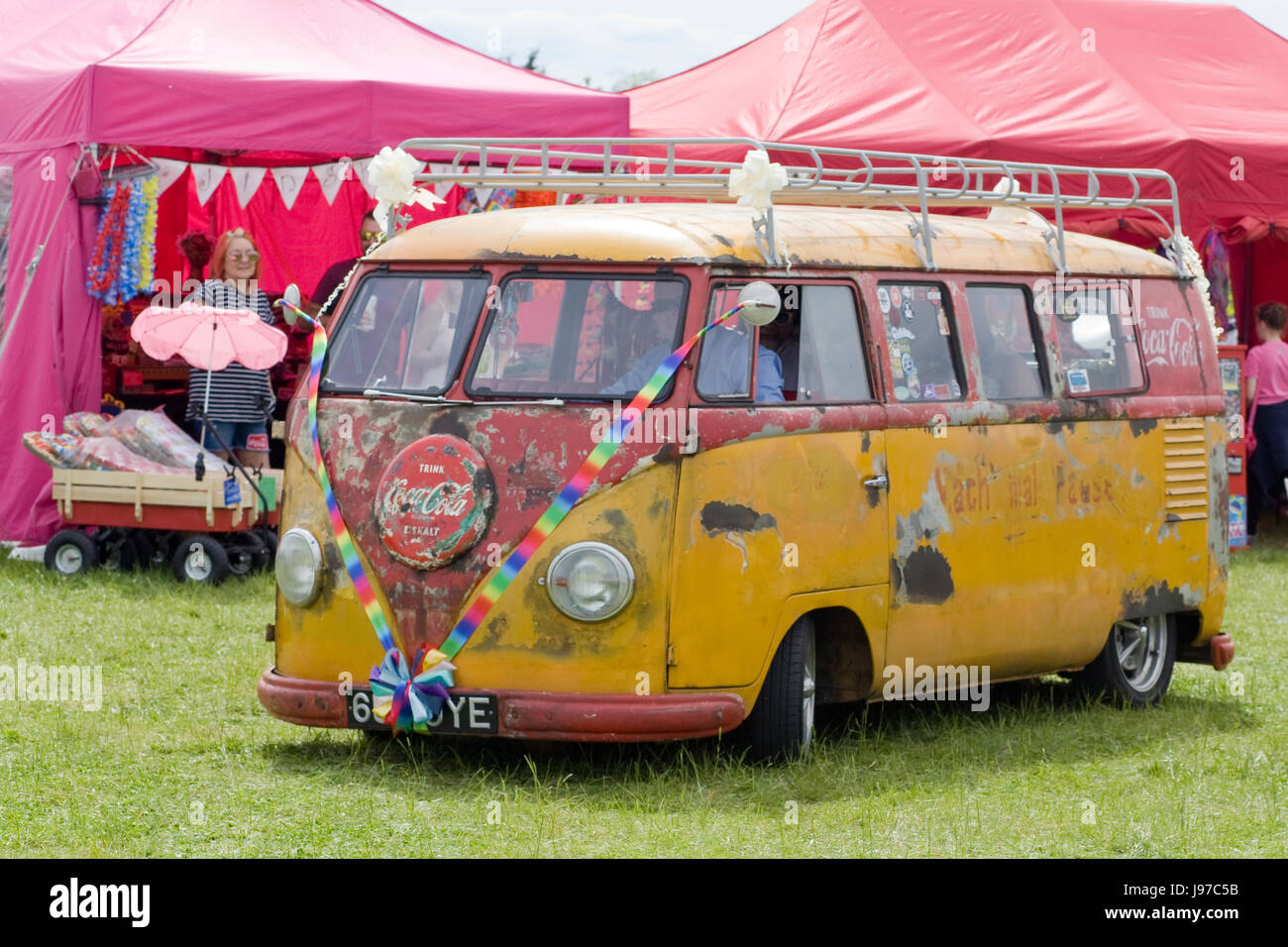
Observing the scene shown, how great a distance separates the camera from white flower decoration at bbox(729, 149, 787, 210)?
288 inches

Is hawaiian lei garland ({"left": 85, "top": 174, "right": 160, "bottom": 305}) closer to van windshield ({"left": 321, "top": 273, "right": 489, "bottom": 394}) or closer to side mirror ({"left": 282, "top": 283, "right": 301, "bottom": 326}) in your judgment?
side mirror ({"left": 282, "top": 283, "right": 301, "bottom": 326})

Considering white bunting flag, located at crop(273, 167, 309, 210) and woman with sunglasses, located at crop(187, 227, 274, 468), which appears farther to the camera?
white bunting flag, located at crop(273, 167, 309, 210)

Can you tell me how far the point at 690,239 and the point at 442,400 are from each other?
1.07 meters

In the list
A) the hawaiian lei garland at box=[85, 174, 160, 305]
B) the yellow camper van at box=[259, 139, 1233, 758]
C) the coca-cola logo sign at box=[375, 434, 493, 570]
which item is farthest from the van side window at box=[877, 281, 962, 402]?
the hawaiian lei garland at box=[85, 174, 160, 305]

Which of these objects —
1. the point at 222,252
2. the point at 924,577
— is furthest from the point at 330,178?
the point at 924,577

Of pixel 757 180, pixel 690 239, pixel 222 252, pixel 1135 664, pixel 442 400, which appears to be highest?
pixel 222 252

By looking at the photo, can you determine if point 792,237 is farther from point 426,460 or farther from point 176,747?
point 176,747

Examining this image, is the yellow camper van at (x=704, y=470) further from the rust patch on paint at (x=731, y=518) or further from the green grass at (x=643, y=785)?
the green grass at (x=643, y=785)

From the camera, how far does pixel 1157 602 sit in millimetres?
8930

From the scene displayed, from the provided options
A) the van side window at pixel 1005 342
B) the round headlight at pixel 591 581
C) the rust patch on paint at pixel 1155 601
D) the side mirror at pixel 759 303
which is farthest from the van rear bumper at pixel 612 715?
the rust patch on paint at pixel 1155 601

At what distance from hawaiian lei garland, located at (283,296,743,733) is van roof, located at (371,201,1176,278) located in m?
0.37

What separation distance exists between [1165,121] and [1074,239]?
7290mm

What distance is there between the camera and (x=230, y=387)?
41.9 ft

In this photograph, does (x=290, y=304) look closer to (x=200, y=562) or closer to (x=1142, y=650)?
(x=1142, y=650)
